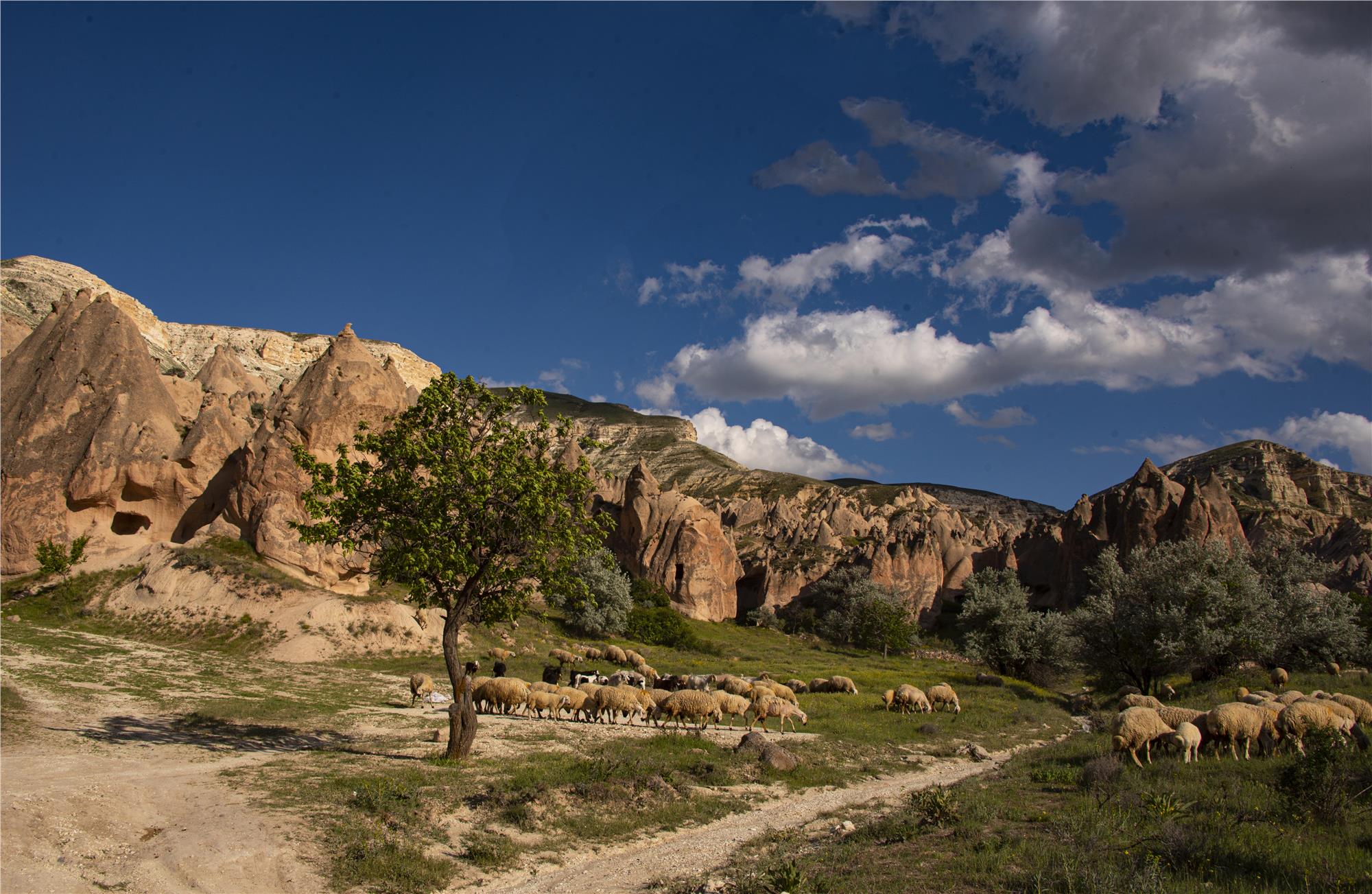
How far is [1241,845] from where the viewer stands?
405 inches

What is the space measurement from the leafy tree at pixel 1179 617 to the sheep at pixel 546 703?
26.4 meters

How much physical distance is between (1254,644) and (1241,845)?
29813mm

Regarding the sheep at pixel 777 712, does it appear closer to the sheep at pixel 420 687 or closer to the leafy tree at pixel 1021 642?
the sheep at pixel 420 687

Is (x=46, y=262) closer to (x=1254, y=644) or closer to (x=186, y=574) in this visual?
(x=186, y=574)

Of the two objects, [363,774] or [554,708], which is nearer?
[363,774]

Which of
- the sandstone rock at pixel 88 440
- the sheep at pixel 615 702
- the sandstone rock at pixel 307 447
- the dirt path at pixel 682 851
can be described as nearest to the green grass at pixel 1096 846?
the dirt path at pixel 682 851

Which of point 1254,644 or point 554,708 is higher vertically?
point 1254,644

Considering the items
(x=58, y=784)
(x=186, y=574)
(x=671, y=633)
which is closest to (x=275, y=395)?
(x=186, y=574)

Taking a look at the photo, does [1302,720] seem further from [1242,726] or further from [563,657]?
[563,657]

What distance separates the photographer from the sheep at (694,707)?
25938mm

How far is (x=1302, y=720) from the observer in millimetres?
18094

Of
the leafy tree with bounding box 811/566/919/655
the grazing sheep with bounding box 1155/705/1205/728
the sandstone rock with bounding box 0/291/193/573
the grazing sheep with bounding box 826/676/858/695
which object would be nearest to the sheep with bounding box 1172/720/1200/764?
the grazing sheep with bounding box 1155/705/1205/728

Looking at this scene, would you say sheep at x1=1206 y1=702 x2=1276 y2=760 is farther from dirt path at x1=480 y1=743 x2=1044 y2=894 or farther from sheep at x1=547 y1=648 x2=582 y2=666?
sheep at x1=547 y1=648 x2=582 y2=666

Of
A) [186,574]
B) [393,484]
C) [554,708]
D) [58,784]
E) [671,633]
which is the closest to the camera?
[58,784]
